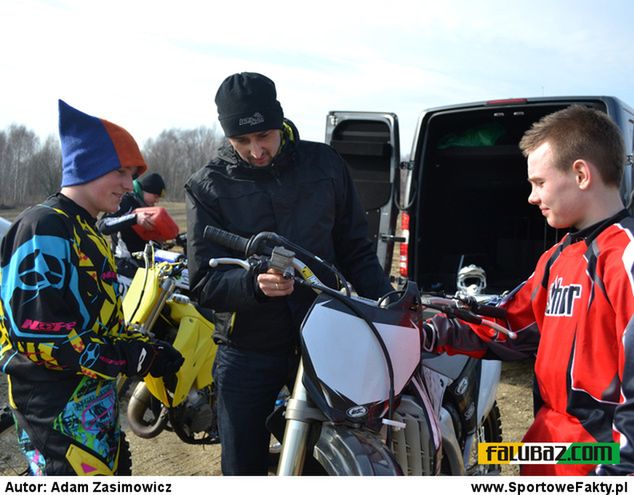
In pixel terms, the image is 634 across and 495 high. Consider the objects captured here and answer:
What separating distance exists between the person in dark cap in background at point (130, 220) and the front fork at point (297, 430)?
99.4 inches

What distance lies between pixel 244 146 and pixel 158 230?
197 cm

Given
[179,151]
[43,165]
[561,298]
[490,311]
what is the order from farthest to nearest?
[179,151] → [43,165] → [490,311] → [561,298]

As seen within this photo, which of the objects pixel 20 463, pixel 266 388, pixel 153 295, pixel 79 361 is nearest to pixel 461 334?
pixel 266 388

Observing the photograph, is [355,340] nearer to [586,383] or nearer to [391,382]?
[391,382]

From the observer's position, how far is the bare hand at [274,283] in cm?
177

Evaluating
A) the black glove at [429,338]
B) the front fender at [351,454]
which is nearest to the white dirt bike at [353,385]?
the front fender at [351,454]

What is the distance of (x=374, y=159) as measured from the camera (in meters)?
6.00

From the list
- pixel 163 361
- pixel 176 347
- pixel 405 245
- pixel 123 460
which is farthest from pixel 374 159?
pixel 123 460

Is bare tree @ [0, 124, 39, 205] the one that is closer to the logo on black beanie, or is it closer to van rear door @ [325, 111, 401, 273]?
van rear door @ [325, 111, 401, 273]

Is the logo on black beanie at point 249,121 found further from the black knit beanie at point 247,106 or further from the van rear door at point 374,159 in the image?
the van rear door at point 374,159

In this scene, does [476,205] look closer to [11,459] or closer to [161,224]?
[161,224]

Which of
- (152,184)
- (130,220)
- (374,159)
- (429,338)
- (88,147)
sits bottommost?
(429,338)

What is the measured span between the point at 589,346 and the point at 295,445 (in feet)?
2.62

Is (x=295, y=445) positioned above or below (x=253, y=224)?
below
